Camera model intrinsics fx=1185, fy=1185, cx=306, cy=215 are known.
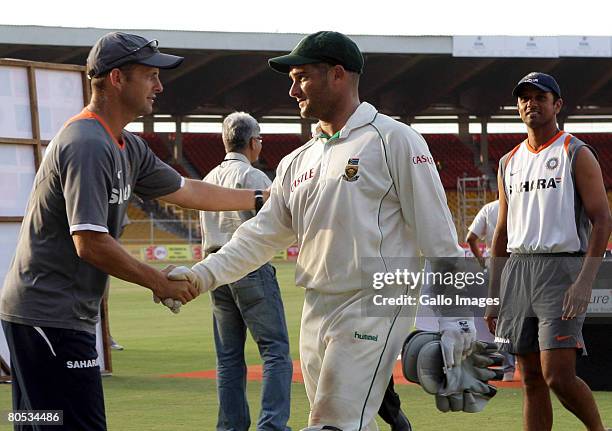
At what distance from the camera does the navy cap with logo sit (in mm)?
4828

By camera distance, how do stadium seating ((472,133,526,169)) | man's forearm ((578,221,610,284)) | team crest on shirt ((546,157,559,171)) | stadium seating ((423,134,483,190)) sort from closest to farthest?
man's forearm ((578,221,610,284))
team crest on shirt ((546,157,559,171))
stadium seating ((423,134,483,190))
stadium seating ((472,133,526,169))

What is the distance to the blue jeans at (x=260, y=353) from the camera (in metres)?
7.44

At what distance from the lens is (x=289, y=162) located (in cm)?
505

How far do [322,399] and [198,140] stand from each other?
49.5 metres

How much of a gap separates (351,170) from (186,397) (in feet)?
17.6

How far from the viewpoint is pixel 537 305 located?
21.6 ft

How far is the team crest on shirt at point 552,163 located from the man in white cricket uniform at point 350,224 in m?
2.01

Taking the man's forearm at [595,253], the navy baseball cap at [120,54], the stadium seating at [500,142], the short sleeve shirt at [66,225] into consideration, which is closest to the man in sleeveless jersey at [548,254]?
the man's forearm at [595,253]

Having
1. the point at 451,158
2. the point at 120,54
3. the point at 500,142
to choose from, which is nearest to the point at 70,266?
the point at 120,54

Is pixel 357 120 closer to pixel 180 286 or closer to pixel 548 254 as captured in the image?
pixel 180 286

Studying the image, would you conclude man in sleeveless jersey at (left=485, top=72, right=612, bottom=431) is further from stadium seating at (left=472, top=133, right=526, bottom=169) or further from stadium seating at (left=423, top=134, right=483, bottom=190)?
stadium seating at (left=472, top=133, right=526, bottom=169)

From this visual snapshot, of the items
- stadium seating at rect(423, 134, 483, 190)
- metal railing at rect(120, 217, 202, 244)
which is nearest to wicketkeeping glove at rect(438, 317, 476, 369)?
metal railing at rect(120, 217, 202, 244)

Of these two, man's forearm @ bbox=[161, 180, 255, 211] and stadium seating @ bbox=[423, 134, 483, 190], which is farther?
stadium seating @ bbox=[423, 134, 483, 190]

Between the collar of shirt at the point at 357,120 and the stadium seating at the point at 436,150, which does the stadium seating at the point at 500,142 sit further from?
the collar of shirt at the point at 357,120
